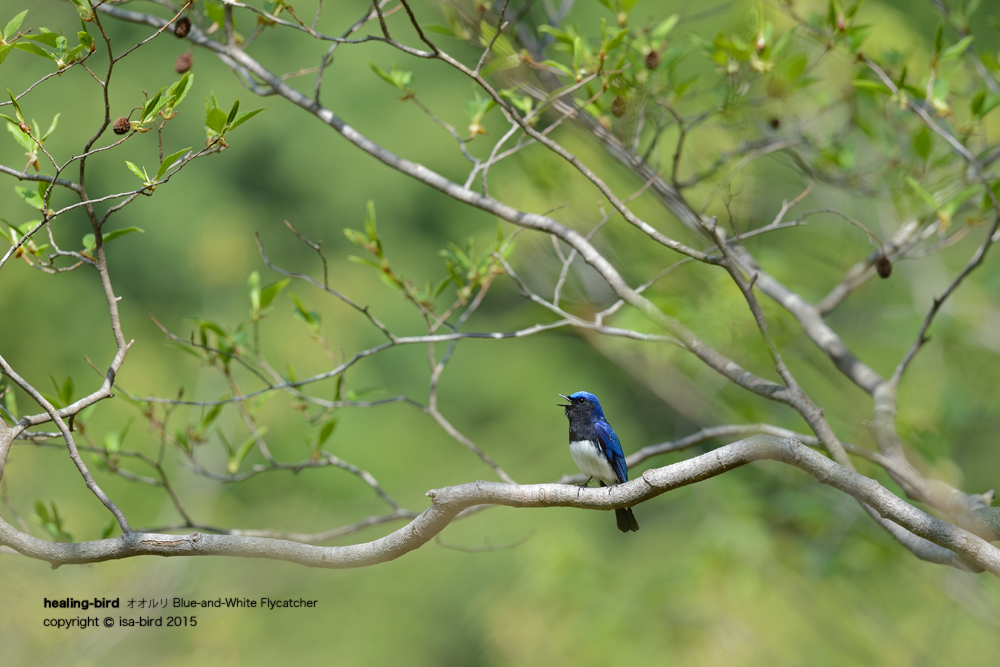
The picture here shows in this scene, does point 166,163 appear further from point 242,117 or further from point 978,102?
point 978,102

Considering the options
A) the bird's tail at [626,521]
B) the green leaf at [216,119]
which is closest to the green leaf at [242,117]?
the green leaf at [216,119]

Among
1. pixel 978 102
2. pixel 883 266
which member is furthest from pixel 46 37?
pixel 978 102

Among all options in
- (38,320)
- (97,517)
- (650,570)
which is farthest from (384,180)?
(650,570)

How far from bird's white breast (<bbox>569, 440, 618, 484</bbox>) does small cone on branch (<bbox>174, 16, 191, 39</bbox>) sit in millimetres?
2014

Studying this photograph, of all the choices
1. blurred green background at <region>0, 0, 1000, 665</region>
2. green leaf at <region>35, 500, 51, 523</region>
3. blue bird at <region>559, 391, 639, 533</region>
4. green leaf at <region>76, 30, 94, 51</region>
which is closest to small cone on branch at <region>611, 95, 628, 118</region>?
blurred green background at <region>0, 0, 1000, 665</region>

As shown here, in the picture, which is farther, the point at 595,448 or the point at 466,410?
the point at 466,410

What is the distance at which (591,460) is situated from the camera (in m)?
2.95

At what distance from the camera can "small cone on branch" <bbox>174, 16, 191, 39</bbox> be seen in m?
2.41

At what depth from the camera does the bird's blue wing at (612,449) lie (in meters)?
3.04

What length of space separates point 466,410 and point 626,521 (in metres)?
4.89

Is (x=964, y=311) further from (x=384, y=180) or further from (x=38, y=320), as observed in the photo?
(x=38, y=320)

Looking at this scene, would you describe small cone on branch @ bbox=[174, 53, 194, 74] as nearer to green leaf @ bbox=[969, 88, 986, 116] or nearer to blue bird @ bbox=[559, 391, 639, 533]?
blue bird @ bbox=[559, 391, 639, 533]

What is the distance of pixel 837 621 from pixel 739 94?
3.94m

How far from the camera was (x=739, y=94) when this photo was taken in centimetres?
301
